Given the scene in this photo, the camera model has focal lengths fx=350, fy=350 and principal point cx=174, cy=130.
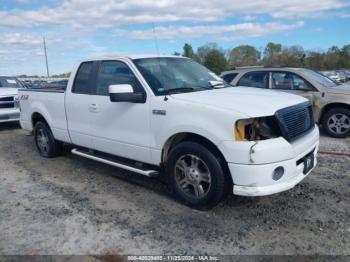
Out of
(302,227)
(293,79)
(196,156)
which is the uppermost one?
(293,79)

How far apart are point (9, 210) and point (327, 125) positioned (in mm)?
6694

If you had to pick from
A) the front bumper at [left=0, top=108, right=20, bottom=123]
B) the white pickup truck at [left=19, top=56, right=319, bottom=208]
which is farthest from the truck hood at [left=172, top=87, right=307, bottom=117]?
the front bumper at [left=0, top=108, right=20, bottom=123]

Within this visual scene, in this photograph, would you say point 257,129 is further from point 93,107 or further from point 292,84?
point 292,84

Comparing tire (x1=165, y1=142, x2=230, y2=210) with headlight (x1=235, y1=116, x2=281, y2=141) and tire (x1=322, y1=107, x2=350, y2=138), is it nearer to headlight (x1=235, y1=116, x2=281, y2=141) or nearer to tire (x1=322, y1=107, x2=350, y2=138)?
headlight (x1=235, y1=116, x2=281, y2=141)

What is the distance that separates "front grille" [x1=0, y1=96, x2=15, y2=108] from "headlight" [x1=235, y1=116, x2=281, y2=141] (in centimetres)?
875

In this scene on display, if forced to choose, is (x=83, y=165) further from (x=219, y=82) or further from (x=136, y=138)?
(x=219, y=82)

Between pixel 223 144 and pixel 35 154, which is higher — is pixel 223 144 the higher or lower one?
the higher one

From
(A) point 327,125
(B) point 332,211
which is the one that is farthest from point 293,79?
(B) point 332,211

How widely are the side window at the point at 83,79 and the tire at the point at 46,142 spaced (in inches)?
56.3

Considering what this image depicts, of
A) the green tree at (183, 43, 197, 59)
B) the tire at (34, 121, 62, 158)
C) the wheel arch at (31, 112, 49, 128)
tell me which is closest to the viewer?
the tire at (34, 121, 62, 158)

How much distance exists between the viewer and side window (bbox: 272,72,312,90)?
8.14 m

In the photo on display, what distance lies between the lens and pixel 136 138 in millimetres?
4695

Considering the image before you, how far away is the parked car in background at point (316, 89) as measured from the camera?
25.5 feet

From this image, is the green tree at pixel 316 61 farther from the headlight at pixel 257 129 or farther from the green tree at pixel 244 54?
the headlight at pixel 257 129
